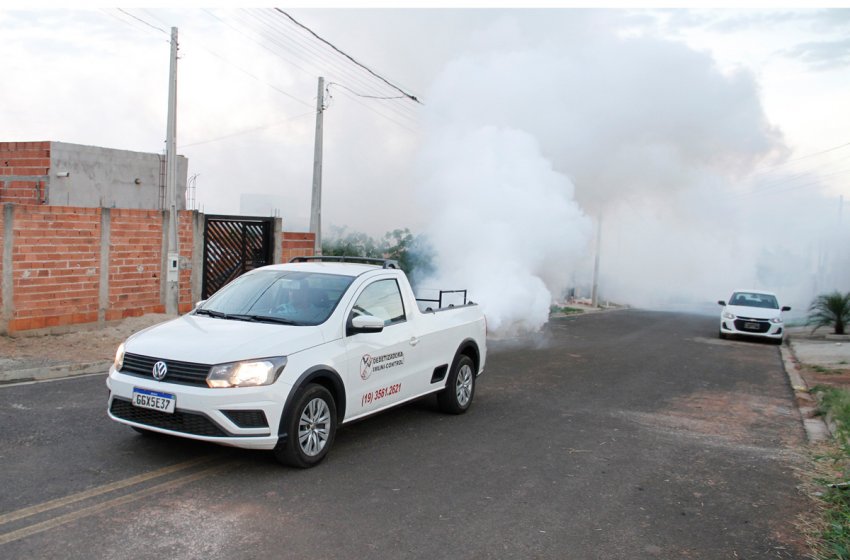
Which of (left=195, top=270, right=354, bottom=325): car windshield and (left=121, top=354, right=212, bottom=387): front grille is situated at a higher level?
(left=195, top=270, right=354, bottom=325): car windshield

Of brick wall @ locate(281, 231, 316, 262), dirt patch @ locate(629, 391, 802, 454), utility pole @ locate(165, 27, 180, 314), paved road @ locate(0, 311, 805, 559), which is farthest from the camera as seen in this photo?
brick wall @ locate(281, 231, 316, 262)

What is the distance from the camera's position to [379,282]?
6766 millimetres

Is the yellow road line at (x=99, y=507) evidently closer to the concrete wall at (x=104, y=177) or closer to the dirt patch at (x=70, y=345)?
the dirt patch at (x=70, y=345)

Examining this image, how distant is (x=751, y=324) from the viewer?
19328 millimetres

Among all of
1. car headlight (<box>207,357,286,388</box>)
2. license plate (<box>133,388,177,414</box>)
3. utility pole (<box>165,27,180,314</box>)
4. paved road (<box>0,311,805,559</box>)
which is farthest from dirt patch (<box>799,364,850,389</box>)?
utility pole (<box>165,27,180,314</box>)

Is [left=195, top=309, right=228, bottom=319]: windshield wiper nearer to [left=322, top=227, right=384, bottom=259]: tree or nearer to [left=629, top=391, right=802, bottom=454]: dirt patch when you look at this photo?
[left=629, top=391, right=802, bottom=454]: dirt patch

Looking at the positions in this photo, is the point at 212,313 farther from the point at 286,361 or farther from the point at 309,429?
the point at 309,429

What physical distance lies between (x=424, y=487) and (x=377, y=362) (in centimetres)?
135

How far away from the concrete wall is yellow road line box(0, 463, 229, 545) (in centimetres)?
1558

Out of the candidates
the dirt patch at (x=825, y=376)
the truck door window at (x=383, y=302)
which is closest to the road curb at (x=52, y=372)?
the truck door window at (x=383, y=302)

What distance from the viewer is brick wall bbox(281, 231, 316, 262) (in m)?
16.8

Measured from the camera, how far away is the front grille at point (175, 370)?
16.5 ft

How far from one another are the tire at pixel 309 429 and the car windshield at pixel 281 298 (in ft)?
2.27

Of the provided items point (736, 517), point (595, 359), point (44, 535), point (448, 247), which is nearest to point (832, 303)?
point (595, 359)
